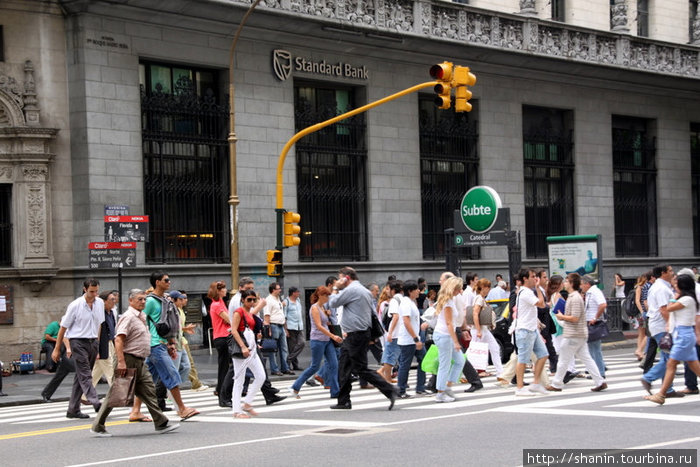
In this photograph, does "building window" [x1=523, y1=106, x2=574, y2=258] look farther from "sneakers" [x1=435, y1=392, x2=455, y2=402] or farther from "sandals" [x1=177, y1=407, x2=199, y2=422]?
"sandals" [x1=177, y1=407, x2=199, y2=422]

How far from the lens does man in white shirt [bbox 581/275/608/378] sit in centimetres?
1738

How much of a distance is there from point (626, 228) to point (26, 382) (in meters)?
22.8

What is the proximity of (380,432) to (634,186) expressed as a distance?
28.9m

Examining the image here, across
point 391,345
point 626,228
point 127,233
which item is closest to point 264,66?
point 127,233

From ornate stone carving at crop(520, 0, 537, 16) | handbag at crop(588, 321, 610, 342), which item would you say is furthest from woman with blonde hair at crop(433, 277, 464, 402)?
ornate stone carving at crop(520, 0, 537, 16)

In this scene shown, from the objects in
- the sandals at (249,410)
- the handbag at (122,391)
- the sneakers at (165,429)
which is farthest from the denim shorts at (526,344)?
the handbag at (122,391)

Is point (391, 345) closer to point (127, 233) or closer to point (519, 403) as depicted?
point (519, 403)

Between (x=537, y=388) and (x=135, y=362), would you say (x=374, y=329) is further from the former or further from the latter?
(x=135, y=362)

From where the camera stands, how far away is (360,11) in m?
30.1

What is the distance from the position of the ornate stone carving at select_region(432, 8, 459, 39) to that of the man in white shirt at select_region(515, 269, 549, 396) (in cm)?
1716

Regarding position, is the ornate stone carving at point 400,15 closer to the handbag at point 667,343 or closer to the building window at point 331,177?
the building window at point 331,177

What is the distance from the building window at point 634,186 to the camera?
38625 millimetres

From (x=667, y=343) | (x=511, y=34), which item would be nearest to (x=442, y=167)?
(x=511, y=34)

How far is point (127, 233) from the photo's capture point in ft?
77.4
